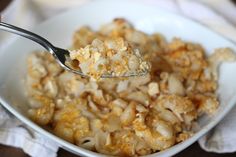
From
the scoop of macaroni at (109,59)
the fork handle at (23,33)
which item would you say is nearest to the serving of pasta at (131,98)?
the scoop of macaroni at (109,59)

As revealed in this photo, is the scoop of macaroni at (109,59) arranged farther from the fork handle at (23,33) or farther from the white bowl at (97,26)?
the white bowl at (97,26)

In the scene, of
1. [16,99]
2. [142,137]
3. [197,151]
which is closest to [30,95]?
[16,99]

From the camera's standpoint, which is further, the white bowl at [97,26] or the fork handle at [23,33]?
the white bowl at [97,26]

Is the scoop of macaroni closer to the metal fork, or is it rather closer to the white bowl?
the metal fork

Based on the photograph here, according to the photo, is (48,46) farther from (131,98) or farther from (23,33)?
(131,98)

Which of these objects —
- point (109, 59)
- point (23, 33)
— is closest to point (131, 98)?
point (109, 59)

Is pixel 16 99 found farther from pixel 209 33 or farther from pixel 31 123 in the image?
pixel 209 33
